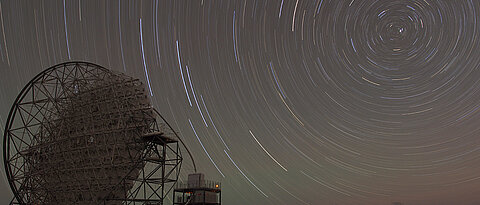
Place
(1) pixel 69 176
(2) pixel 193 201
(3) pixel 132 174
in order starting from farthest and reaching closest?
(2) pixel 193 201
(1) pixel 69 176
(3) pixel 132 174

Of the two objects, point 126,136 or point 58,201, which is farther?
point 58,201

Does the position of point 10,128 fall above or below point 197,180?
above

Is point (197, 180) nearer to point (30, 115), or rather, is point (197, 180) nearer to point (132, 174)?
point (132, 174)

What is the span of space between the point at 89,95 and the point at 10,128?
Result: 33.5 ft

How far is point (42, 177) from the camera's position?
36.1 m

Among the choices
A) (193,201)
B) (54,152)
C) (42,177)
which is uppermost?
(54,152)

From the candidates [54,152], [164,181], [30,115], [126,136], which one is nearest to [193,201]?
Result: [164,181]

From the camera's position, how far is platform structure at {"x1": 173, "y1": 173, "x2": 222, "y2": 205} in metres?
37.1

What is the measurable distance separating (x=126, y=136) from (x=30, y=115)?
1145 centimetres

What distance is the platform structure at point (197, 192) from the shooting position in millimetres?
37125

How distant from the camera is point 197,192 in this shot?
37.3m

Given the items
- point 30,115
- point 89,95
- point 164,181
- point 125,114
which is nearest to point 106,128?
point 125,114

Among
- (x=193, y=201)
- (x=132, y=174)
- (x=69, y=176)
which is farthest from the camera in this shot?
(x=193, y=201)

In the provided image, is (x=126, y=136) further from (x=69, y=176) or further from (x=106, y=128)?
(x=69, y=176)
